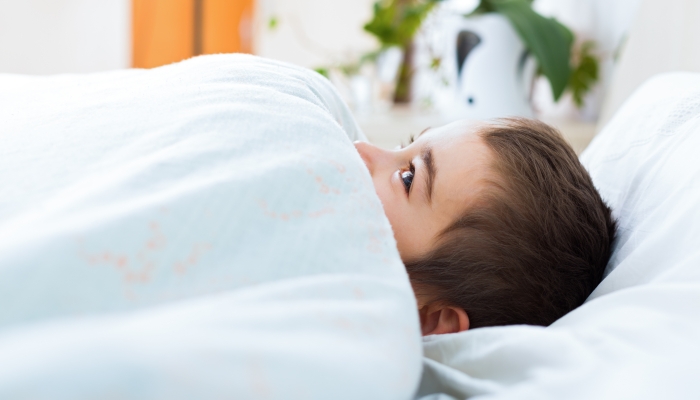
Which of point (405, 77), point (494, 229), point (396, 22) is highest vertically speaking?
point (396, 22)

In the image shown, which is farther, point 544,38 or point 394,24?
point 394,24

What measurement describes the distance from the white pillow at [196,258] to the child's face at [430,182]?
10 centimetres

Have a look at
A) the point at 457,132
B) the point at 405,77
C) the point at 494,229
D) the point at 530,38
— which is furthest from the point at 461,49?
the point at 494,229

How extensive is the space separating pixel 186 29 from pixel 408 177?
2.33 meters

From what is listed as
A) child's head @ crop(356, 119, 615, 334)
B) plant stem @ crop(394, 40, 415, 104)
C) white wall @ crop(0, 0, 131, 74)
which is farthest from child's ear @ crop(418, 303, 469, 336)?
plant stem @ crop(394, 40, 415, 104)

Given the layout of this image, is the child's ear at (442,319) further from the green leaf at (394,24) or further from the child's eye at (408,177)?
the green leaf at (394,24)

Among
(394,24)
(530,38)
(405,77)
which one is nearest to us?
(530,38)

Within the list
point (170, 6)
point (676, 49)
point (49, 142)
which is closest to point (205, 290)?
point (49, 142)

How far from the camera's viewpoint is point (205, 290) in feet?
1.20

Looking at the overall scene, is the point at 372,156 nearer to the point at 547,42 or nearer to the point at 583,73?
the point at 547,42

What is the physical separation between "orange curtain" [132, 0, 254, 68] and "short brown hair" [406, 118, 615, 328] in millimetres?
2206

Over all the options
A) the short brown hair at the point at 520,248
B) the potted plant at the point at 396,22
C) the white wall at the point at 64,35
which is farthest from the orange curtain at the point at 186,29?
the short brown hair at the point at 520,248

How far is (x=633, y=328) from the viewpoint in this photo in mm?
425

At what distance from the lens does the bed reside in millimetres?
297
